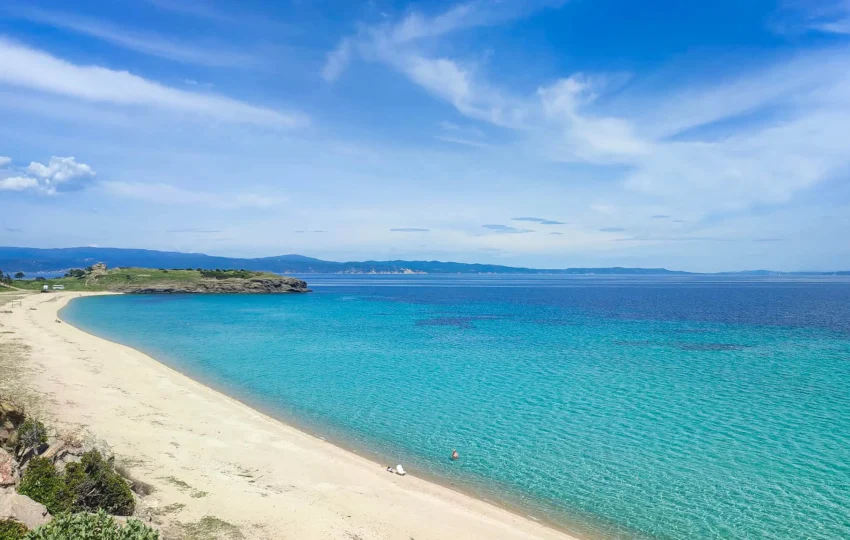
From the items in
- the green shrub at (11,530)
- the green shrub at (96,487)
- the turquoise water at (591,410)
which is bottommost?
the turquoise water at (591,410)

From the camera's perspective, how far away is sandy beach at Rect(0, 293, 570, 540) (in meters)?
13.8

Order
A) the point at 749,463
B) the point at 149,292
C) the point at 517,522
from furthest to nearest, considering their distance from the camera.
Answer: the point at 149,292, the point at 749,463, the point at 517,522

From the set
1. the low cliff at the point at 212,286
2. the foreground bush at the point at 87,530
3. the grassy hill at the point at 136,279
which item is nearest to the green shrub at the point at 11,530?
the foreground bush at the point at 87,530

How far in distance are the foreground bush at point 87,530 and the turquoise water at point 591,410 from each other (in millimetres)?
11959

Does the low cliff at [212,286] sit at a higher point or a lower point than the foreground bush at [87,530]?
lower

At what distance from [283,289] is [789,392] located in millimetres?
141289

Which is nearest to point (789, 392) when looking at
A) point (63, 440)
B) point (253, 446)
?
point (253, 446)

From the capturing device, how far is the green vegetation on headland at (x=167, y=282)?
139500 millimetres

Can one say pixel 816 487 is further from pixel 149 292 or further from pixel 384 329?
pixel 149 292

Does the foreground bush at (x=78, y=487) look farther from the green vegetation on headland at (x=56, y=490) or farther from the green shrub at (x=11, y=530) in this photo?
the green shrub at (x=11, y=530)

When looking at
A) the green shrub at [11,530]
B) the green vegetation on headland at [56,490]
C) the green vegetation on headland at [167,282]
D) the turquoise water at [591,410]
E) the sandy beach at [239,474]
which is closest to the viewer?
the green shrub at [11,530]

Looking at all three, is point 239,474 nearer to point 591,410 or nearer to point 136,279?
point 591,410

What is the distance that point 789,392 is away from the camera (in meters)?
30.7

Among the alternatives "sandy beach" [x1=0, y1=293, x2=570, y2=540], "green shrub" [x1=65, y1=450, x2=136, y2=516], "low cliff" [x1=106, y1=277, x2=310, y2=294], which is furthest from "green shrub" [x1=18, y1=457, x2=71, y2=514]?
"low cliff" [x1=106, y1=277, x2=310, y2=294]
